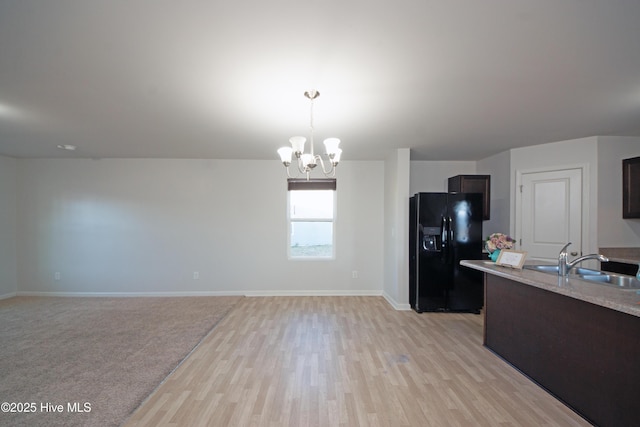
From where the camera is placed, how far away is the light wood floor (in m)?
1.80

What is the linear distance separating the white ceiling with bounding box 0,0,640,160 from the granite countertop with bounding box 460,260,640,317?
1.51 metres

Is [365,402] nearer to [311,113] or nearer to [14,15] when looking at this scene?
[311,113]

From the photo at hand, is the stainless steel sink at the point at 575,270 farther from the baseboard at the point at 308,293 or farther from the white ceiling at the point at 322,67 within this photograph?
the baseboard at the point at 308,293

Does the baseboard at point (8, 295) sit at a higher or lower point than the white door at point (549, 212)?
lower

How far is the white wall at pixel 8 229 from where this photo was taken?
4453 mm

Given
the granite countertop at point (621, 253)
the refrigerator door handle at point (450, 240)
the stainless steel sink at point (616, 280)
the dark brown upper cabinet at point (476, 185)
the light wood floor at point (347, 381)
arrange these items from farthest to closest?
the dark brown upper cabinet at point (476, 185) < the refrigerator door handle at point (450, 240) < the granite countertop at point (621, 253) < the stainless steel sink at point (616, 280) < the light wood floor at point (347, 381)

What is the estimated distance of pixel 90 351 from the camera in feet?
8.90

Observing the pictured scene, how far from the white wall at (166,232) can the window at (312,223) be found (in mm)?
172

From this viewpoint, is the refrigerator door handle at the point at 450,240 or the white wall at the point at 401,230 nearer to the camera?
the refrigerator door handle at the point at 450,240

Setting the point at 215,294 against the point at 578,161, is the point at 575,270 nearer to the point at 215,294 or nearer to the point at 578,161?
the point at 578,161

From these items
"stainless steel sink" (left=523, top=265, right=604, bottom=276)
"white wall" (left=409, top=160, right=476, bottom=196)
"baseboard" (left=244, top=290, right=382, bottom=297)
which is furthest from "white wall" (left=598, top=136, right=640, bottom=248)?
"baseboard" (left=244, top=290, right=382, bottom=297)

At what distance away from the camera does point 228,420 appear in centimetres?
178

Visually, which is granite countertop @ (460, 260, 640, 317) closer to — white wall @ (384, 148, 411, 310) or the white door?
white wall @ (384, 148, 411, 310)

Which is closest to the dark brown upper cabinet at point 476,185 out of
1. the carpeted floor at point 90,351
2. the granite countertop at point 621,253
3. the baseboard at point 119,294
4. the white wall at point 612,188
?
the white wall at point 612,188
